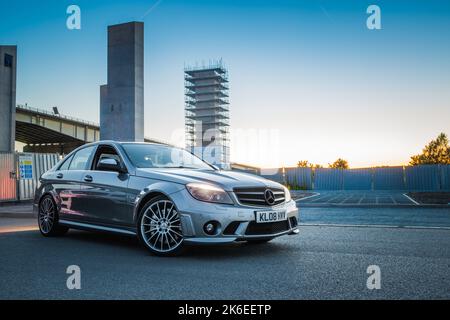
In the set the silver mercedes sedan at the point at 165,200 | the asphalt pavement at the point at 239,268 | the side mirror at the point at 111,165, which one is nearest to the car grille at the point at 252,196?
the silver mercedes sedan at the point at 165,200

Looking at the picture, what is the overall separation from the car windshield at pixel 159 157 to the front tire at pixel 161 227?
800mm

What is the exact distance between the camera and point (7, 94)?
33.3 metres

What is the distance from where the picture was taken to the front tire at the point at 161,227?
17.0ft

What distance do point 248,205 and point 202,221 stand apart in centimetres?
58

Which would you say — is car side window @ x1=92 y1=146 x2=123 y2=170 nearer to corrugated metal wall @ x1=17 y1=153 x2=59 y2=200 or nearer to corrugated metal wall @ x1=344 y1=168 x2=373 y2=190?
corrugated metal wall @ x1=17 y1=153 x2=59 y2=200

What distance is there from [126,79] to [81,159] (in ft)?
52.3

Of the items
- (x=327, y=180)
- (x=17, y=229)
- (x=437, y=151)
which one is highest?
(x=437, y=151)

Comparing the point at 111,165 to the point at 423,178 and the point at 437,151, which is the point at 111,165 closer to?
the point at 423,178

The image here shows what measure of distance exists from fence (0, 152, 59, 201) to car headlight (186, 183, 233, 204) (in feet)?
50.1

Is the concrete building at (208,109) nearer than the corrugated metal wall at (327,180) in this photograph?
No

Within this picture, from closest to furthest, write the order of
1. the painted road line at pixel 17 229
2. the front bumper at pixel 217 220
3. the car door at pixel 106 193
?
the front bumper at pixel 217 220, the car door at pixel 106 193, the painted road line at pixel 17 229

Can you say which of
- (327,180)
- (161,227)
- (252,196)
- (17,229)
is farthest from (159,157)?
(327,180)

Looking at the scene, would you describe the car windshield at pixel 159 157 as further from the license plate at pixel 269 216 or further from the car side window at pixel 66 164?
the license plate at pixel 269 216
